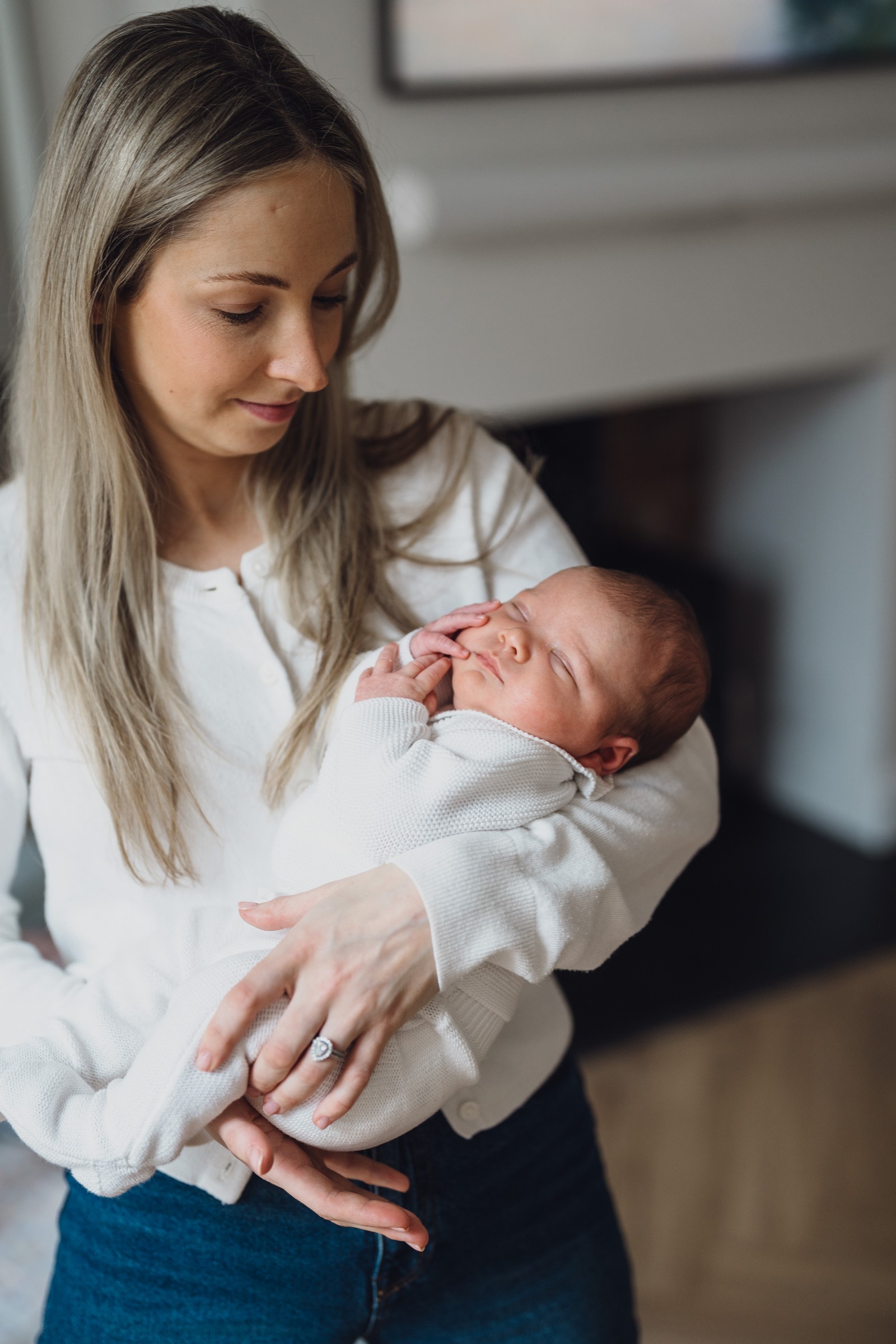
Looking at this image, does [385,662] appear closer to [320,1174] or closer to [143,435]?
[143,435]

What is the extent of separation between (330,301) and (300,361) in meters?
0.08

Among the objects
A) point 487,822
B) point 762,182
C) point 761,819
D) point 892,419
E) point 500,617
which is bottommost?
point 761,819

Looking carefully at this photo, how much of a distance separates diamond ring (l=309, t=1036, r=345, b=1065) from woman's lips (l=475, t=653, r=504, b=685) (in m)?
0.33

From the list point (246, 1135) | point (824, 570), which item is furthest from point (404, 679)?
point (824, 570)

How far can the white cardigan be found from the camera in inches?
38.9

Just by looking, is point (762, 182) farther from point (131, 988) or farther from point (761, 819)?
point (131, 988)

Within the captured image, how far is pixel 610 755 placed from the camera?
1084mm

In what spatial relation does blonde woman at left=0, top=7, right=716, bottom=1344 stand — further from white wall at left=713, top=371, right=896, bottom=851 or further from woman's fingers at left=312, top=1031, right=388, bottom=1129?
white wall at left=713, top=371, right=896, bottom=851

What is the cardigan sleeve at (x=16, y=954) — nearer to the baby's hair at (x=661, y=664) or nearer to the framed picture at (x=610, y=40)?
the baby's hair at (x=661, y=664)

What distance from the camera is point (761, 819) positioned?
3344 millimetres

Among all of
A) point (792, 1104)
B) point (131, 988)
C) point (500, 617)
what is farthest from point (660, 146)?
point (131, 988)

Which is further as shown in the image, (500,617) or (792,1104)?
(792,1104)

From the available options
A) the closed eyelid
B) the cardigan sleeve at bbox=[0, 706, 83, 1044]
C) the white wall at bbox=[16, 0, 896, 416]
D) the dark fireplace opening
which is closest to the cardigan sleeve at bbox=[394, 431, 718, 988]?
the closed eyelid

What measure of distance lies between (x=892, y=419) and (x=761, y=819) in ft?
3.65
